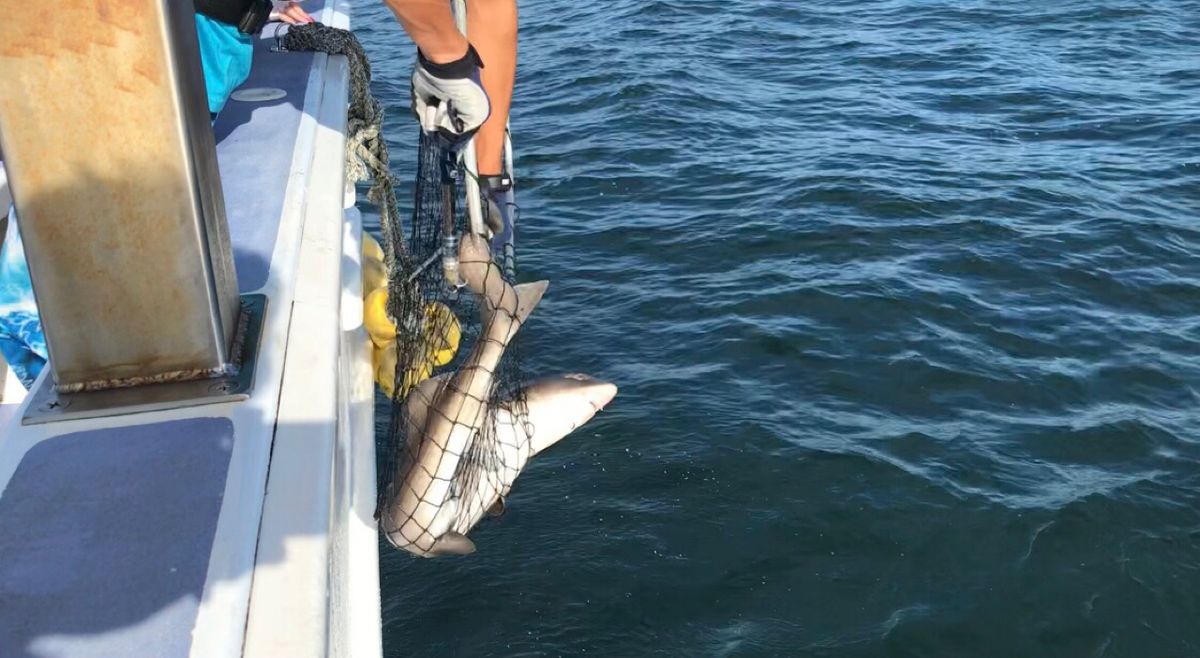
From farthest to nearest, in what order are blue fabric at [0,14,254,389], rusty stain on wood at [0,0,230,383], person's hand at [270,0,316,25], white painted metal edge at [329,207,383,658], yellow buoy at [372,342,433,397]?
person's hand at [270,0,316,25] → yellow buoy at [372,342,433,397] → blue fabric at [0,14,254,389] → white painted metal edge at [329,207,383,658] → rusty stain on wood at [0,0,230,383]

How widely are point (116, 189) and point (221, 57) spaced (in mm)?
2172

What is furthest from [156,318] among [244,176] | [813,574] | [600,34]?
[600,34]

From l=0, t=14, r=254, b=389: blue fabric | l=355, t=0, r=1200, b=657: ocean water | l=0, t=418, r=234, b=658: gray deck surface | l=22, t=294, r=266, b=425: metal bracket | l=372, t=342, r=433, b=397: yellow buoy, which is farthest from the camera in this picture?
l=355, t=0, r=1200, b=657: ocean water

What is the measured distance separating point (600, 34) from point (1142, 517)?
30.1ft

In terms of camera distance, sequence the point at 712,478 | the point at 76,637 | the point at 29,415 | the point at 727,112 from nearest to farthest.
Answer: the point at 76,637, the point at 29,415, the point at 712,478, the point at 727,112

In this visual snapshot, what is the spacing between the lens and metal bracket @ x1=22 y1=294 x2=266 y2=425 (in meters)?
2.24

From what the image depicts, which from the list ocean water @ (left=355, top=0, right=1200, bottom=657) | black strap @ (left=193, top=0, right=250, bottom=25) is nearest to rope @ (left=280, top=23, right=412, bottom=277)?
black strap @ (left=193, top=0, right=250, bottom=25)

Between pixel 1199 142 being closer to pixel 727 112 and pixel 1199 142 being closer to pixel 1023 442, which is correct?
pixel 727 112

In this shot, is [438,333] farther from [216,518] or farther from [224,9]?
[216,518]

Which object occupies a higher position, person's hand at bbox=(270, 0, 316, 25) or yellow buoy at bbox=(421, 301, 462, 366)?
person's hand at bbox=(270, 0, 316, 25)

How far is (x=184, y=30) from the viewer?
7.45ft

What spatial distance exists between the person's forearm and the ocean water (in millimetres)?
2122

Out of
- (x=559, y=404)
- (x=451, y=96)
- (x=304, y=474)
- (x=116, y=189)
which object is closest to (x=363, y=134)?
(x=451, y=96)

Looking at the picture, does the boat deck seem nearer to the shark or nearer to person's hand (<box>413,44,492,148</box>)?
the shark
